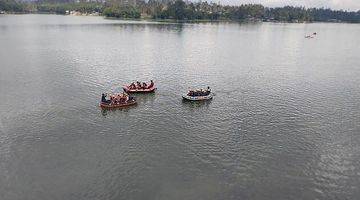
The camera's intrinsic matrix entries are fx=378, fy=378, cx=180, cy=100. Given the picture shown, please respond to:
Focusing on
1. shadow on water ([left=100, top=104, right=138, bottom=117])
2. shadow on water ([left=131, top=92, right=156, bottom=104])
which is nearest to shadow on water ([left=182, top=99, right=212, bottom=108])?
shadow on water ([left=131, top=92, right=156, bottom=104])

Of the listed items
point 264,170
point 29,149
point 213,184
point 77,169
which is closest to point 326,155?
point 264,170

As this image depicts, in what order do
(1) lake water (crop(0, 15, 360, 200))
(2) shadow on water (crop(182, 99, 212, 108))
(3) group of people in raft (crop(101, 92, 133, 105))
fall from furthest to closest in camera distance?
(2) shadow on water (crop(182, 99, 212, 108)), (3) group of people in raft (crop(101, 92, 133, 105)), (1) lake water (crop(0, 15, 360, 200))

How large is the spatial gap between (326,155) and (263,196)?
17.8 metres

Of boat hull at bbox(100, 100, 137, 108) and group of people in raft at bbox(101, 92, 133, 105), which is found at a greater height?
group of people in raft at bbox(101, 92, 133, 105)

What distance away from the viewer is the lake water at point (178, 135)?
50.7 m

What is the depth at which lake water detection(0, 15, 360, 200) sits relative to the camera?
50.7m

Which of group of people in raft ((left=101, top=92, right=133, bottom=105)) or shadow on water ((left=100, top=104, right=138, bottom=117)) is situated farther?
group of people in raft ((left=101, top=92, right=133, bottom=105))

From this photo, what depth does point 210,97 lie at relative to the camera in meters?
89.2

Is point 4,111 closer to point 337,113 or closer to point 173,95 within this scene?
point 173,95

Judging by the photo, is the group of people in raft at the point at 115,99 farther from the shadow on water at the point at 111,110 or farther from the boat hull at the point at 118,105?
the shadow on water at the point at 111,110

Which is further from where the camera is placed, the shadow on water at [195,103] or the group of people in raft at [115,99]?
the shadow on water at [195,103]

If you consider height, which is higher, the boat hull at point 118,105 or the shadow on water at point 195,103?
the boat hull at point 118,105

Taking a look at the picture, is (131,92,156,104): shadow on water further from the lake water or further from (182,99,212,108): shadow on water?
(182,99,212,108): shadow on water

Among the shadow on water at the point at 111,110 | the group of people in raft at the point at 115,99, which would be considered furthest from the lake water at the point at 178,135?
the group of people in raft at the point at 115,99
